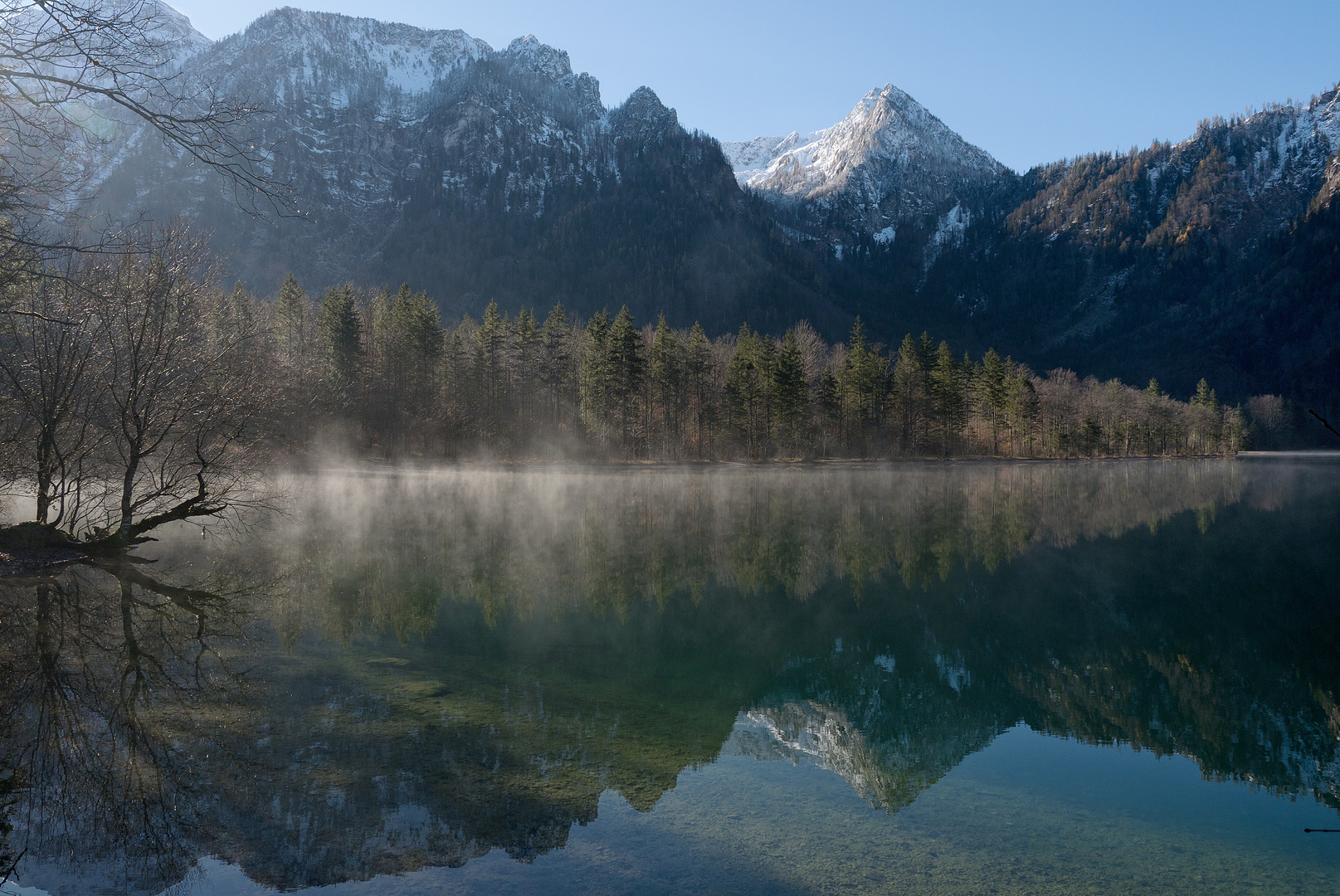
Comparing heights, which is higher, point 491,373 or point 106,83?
point 491,373

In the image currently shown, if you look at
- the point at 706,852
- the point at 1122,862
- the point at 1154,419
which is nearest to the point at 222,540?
the point at 706,852

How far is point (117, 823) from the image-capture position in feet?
18.1

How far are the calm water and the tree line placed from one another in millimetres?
38559

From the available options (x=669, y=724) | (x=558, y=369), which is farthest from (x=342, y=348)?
(x=669, y=724)

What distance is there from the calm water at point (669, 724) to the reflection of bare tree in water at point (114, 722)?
4cm

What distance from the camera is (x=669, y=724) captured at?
821 cm

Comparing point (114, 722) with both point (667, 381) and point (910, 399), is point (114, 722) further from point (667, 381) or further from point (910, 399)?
point (910, 399)

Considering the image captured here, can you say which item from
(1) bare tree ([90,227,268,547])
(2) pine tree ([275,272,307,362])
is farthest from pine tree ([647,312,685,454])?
(1) bare tree ([90,227,268,547])

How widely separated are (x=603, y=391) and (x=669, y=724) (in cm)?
5584

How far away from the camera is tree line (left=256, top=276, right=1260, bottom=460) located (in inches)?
2299

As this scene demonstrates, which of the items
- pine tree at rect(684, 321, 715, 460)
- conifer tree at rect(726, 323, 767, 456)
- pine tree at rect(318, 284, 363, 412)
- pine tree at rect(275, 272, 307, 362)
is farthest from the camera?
pine tree at rect(684, 321, 715, 460)

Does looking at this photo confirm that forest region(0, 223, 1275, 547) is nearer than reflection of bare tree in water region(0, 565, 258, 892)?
No

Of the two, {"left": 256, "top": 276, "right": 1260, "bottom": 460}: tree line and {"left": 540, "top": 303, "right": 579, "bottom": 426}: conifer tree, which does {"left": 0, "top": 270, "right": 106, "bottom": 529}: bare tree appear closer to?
{"left": 256, "top": 276, "right": 1260, "bottom": 460}: tree line

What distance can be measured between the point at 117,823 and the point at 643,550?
14452 millimetres
